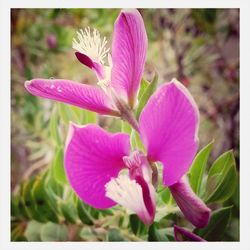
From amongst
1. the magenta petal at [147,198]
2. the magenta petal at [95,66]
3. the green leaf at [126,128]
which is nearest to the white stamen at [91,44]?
the magenta petal at [95,66]

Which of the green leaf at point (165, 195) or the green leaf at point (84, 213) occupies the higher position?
the green leaf at point (165, 195)

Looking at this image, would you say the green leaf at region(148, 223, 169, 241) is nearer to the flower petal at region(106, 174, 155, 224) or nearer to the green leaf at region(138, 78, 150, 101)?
the flower petal at region(106, 174, 155, 224)

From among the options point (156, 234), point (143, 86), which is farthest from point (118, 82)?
point (156, 234)

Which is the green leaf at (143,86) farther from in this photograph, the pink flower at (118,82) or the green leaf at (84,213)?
the green leaf at (84,213)

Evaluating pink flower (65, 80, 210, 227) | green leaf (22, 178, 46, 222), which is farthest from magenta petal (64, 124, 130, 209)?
green leaf (22, 178, 46, 222)

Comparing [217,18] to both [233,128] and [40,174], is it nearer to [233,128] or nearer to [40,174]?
[233,128]

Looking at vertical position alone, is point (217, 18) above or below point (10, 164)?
above

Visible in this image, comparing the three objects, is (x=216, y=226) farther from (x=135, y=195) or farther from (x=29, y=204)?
(x=29, y=204)

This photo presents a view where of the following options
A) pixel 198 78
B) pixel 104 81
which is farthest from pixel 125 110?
pixel 198 78
